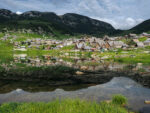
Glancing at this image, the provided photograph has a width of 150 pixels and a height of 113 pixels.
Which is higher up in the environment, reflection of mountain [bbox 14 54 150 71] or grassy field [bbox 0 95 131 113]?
grassy field [bbox 0 95 131 113]

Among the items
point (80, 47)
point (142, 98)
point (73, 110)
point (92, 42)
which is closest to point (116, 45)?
→ point (92, 42)

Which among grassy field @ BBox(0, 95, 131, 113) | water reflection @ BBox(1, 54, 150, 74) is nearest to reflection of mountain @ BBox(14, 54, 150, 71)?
water reflection @ BBox(1, 54, 150, 74)

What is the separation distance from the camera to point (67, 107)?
37.0 feet

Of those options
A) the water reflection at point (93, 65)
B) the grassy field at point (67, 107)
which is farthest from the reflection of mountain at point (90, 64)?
the grassy field at point (67, 107)

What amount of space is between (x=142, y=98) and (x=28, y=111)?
58.0 ft

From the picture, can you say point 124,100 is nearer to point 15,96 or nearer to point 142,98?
point 142,98

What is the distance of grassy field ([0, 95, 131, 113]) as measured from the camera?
10.7 m

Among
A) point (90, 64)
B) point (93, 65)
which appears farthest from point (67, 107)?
point (90, 64)

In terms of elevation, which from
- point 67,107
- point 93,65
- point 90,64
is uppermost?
point 67,107

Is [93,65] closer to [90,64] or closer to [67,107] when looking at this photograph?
[90,64]

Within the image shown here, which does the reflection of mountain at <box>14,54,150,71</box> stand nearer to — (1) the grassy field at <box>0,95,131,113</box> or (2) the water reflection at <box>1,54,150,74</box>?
(2) the water reflection at <box>1,54,150,74</box>

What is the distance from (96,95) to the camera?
21.0 m

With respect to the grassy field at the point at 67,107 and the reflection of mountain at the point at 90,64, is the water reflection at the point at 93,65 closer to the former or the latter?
the reflection of mountain at the point at 90,64

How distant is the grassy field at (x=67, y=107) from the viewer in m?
10.7
